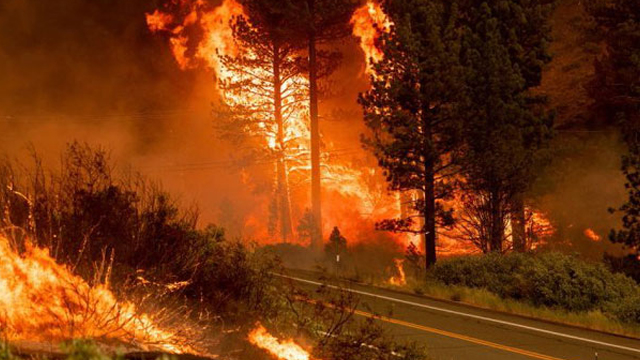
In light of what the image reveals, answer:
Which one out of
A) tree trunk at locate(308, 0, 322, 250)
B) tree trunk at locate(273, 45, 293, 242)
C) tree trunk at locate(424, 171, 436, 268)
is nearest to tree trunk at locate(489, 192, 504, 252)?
tree trunk at locate(424, 171, 436, 268)

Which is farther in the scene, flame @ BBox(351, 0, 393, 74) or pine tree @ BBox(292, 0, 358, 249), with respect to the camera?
flame @ BBox(351, 0, 393, 74)

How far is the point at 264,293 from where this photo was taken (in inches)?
530

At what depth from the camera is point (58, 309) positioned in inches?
387

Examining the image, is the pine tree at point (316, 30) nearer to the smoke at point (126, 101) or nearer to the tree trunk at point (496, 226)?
the tree trunk at point (496, 226)

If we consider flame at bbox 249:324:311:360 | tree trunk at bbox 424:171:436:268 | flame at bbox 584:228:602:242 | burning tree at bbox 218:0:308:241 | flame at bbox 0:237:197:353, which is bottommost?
flame at bbox 249:324:311:360

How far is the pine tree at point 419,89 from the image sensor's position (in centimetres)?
2695

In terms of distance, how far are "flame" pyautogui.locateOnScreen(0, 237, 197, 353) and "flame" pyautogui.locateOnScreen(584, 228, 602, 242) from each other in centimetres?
3820

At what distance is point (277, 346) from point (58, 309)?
10.2 feet

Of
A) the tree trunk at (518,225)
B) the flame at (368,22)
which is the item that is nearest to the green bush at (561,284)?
the tree trunk at (518,225)

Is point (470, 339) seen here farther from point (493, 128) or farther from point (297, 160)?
point (297, 160)

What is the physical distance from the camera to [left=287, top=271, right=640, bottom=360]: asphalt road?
14812 mm

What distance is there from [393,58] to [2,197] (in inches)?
693

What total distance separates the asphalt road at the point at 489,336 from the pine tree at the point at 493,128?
8.51 metres

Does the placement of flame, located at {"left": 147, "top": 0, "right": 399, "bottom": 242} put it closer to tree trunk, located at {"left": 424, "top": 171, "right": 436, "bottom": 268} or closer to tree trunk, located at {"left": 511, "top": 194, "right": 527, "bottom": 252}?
tree trunk, located at {"left": 511, "top": 194, "right": 527, "bottom": 252}
